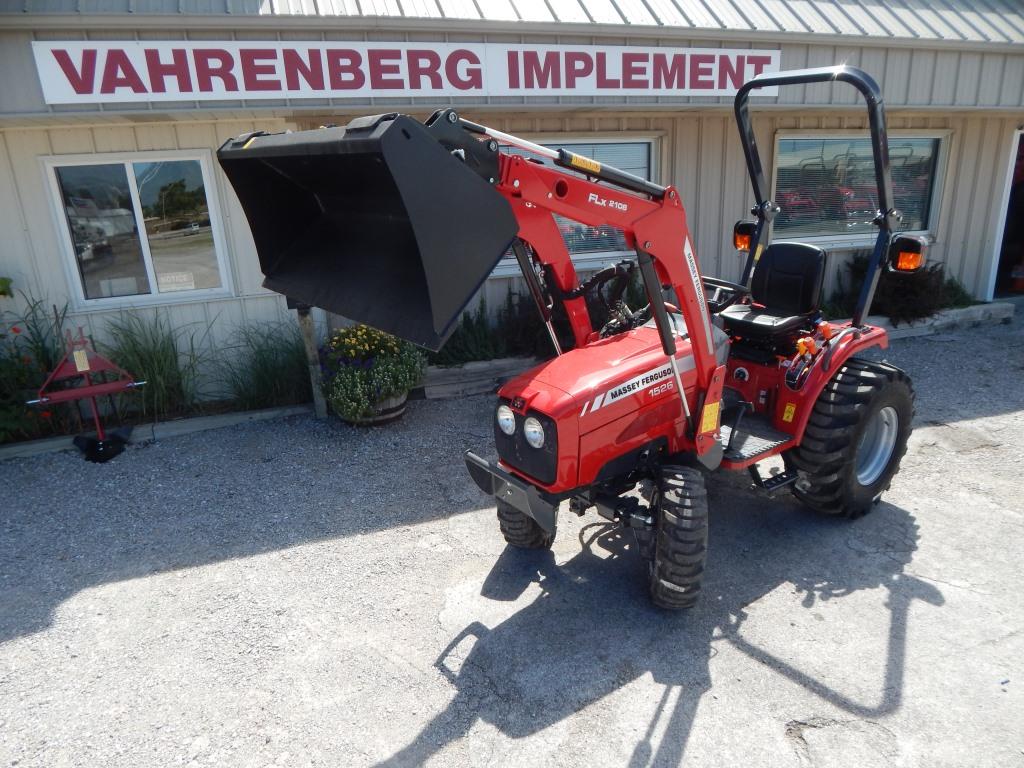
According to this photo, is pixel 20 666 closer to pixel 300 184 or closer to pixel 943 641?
pixel 300 184

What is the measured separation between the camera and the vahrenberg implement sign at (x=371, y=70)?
15.1 ft

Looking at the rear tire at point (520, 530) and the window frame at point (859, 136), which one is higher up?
the window frame at point (859, 136)

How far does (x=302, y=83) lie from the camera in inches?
196

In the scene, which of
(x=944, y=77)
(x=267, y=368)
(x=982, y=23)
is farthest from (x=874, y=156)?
(x=982, y=23)

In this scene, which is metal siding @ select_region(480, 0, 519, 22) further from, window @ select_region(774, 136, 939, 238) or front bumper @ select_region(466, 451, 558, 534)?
front bumper @ select_region(466, 451, 558, 534)

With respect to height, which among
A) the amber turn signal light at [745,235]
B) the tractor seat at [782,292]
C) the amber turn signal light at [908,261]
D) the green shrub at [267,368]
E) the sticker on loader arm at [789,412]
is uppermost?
the amber turn signal light at [745,235]

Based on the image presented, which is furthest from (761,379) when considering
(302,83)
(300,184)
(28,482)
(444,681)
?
(28,482)

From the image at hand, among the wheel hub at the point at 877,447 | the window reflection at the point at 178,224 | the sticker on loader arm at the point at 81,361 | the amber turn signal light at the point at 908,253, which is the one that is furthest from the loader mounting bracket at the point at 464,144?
the window reflection at the point at 178,224

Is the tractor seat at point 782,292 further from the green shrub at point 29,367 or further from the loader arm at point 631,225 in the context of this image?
the green shrub at point 29,367

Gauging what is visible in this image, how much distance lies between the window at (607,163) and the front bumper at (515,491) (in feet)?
14.5

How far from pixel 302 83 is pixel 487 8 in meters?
1.78

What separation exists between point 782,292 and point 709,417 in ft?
4.09

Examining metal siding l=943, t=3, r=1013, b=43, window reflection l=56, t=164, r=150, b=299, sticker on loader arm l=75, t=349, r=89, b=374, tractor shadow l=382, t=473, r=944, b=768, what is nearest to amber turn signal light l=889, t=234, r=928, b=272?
tractor shadow l=382, t=473, r=944, b=768

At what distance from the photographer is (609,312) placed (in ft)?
13.0
